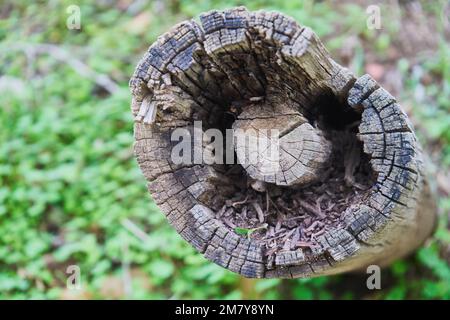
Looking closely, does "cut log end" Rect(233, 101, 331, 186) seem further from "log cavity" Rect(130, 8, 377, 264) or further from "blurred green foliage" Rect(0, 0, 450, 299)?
"blurred green foliage" Rect(0, 0, 450, 299)

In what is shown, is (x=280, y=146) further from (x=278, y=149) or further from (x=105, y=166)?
(x=105, y=166)

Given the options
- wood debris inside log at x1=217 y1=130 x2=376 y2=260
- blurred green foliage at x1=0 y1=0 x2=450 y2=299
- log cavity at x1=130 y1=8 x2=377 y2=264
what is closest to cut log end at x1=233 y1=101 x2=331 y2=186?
Result: log cavity at x1=130 y1=8 x2=377 y2=264

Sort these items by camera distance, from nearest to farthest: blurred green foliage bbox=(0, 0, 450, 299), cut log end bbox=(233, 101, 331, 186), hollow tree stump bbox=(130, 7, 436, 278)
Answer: hollow tree stump bbox=(130, 7, 436, 278), cut log end bbox=(233, 101, 331, 186), blurred green foliage bbox=(0, 0, 450, 299)

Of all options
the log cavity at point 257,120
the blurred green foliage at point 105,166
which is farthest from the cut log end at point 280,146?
the blurred green foliage at point 105,166

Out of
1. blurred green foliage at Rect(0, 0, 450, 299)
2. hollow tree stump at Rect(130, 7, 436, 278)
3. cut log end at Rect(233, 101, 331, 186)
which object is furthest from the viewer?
blurred green foliage at Rect(0, 0, 450, 299)

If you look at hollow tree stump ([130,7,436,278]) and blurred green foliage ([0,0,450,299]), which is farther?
blurred green foliage ([0,0,450,299])

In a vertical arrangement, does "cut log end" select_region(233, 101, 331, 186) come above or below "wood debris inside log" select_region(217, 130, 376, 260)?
above

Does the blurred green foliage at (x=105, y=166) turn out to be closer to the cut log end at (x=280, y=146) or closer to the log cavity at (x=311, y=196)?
the log cavity at (x=311, y=196)
